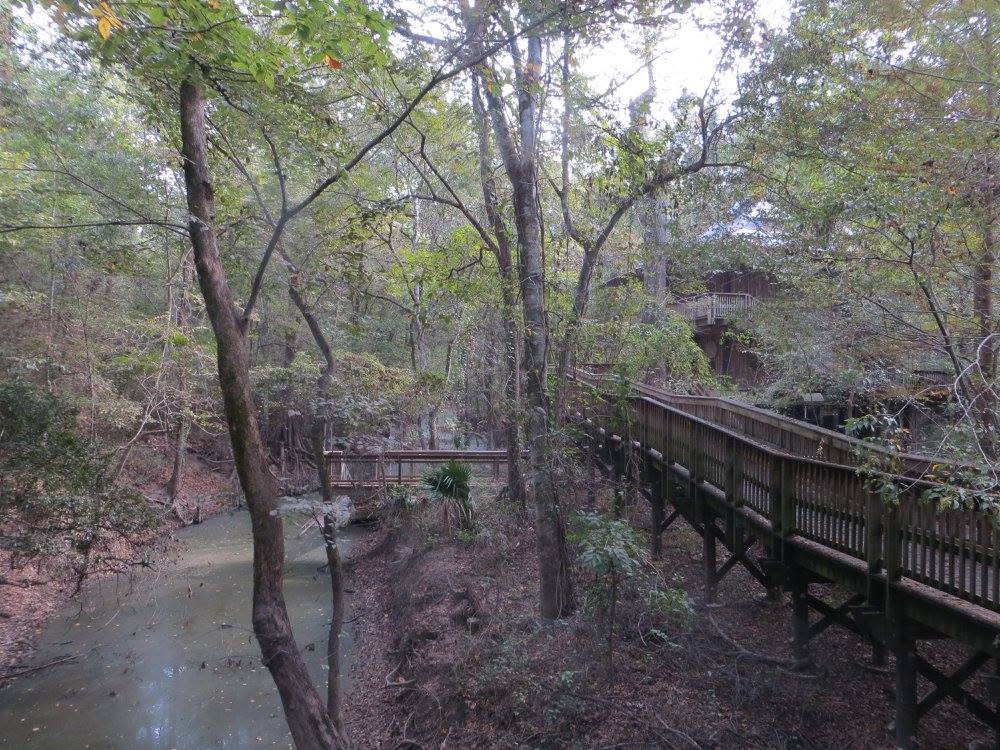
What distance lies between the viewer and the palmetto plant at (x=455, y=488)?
10680 millimetres

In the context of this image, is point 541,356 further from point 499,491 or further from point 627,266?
point 499,491

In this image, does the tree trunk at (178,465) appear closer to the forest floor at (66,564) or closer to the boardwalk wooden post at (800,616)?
the forest floor at (66,564)

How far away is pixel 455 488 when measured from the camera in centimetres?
1069

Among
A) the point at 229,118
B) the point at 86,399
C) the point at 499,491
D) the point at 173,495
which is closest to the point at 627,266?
the point at 499,491

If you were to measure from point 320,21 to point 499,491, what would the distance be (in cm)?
953

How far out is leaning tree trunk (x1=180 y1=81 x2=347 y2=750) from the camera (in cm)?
527

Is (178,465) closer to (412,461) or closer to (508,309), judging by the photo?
(412,461)

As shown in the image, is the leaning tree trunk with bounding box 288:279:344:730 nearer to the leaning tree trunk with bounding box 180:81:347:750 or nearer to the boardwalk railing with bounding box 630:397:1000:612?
the leaning tree trunk with bounding box 180:81:347:750

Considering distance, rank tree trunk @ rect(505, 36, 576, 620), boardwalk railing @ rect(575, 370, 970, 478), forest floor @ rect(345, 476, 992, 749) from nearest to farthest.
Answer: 1. boardwalk railing @ rect(575, 370, 970, 478)
2. forest floor @ rect(345, 476, 992, 749)
3. tree trunk @ rect(505, 36, 576, 620)

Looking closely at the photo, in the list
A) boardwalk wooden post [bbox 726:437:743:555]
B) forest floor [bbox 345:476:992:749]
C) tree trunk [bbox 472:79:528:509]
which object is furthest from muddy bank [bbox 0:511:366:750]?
boardwalk wooden post [bbox 726:437:743:555]

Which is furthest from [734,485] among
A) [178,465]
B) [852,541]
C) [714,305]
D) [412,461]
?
[178,465]

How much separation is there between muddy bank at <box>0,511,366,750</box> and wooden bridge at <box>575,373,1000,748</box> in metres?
4.66

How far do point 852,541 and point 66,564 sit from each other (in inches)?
448

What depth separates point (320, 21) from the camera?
3.96 meters
